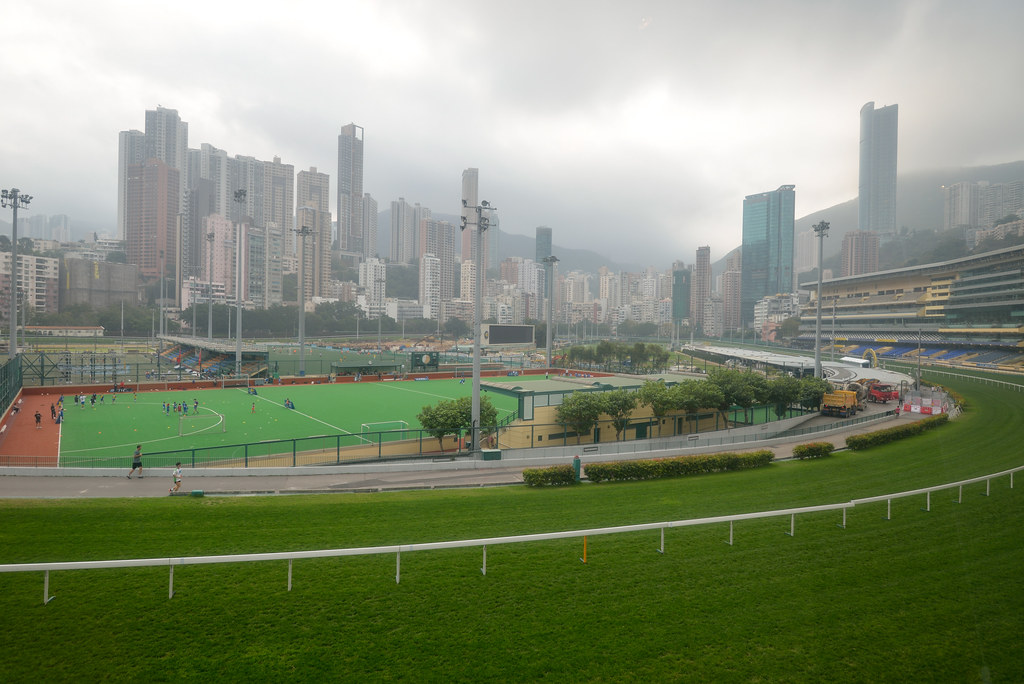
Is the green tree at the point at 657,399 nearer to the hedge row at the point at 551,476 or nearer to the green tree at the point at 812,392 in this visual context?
the green tree at the point at 812,392

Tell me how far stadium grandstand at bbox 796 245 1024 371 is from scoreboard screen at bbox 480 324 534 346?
37571mm

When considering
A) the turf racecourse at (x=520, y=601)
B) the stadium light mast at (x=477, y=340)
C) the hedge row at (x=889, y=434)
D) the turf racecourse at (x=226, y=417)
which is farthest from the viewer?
the turf racecourse at (x=226, y=417)

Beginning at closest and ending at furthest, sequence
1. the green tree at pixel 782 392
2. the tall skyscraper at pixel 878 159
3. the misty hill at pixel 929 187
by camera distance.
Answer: the misty hill at pixel 929 187 < the tall skyscraper at pixel 878 159 < the green tree at pixel 782 392

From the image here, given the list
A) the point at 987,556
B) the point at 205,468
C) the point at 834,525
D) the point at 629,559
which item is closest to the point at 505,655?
the point at 629,559

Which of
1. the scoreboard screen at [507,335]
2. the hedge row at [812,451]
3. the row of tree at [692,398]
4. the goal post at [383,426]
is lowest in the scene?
the goal post at [383,426]

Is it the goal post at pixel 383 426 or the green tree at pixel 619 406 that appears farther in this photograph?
the goal post at pixel 383 426

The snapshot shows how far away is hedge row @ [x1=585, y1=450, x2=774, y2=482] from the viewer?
1627cm

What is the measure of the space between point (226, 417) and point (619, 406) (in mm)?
23245

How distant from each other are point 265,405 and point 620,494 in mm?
30635

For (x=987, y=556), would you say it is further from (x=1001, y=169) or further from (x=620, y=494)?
(x=1001, y=169)

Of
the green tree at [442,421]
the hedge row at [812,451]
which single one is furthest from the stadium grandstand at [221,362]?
the hedge row at [812,451]

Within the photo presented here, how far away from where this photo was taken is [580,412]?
24.0 meters

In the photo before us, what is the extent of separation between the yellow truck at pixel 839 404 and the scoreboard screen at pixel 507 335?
44703 millimetres

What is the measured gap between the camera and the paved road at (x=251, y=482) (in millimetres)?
15445
